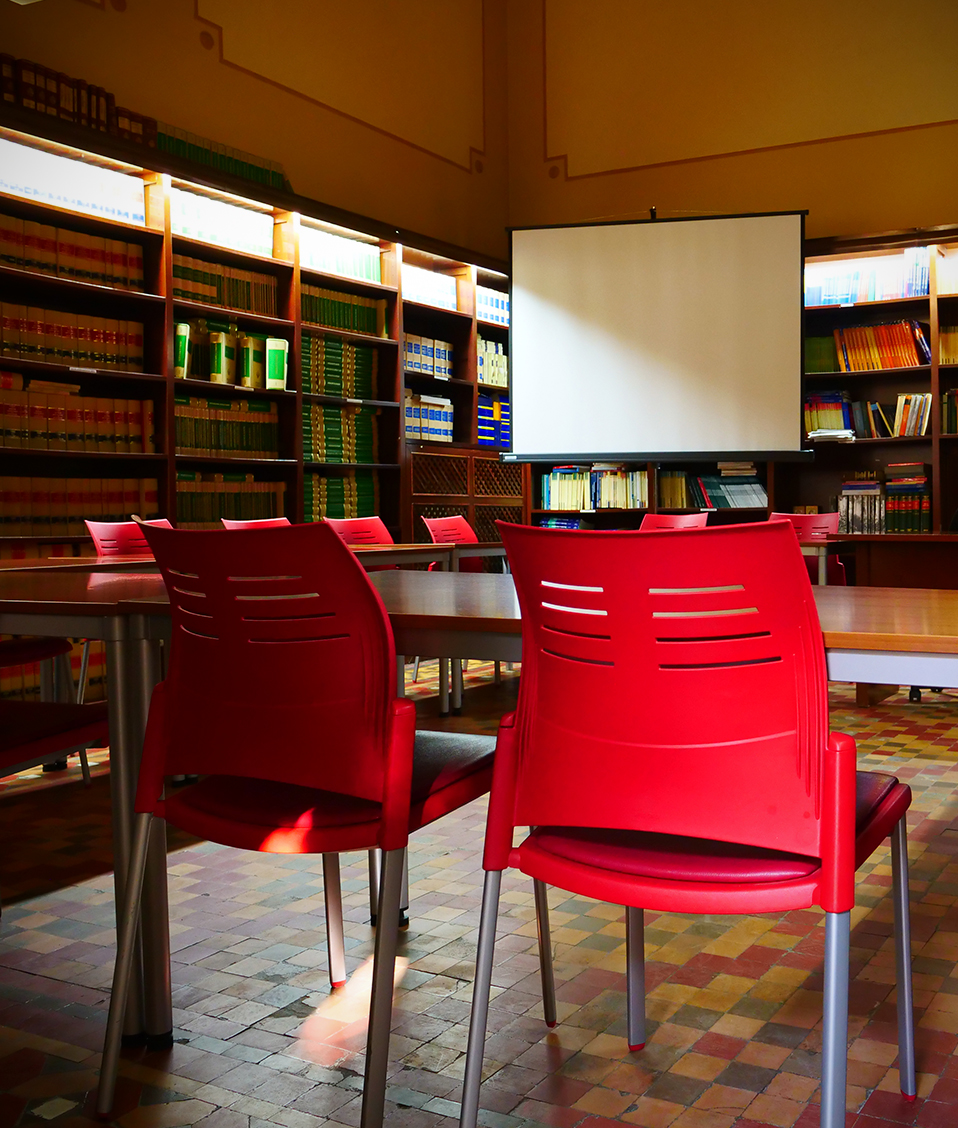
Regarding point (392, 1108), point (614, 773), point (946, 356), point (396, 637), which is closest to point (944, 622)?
point (614, 773)

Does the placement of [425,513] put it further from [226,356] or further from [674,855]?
[674,855]

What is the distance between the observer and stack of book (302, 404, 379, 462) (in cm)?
611

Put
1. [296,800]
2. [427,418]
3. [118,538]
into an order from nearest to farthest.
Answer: [296,800] < [118,538] < [427,418]

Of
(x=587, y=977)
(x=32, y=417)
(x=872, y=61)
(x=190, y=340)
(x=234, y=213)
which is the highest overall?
(x=872, y=61)

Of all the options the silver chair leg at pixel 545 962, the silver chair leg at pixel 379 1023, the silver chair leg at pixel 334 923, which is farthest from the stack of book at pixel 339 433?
the silver chair leg at pixel 379 1023

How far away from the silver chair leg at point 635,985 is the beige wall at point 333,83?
15.7 feet

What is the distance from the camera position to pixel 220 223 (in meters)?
5.43

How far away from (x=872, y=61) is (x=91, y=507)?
5.74 m

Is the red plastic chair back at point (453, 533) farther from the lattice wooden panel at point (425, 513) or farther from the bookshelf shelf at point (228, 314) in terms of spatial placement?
the bookshelf shelf at point (228, 314)

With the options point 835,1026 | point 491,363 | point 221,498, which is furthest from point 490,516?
point 835,1026

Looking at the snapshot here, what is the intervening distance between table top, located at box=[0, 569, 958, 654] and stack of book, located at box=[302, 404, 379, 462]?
380cm

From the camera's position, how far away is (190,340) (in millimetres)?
5328

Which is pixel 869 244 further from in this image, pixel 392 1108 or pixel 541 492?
pixel 392 1108

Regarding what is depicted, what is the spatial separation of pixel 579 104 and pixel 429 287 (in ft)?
7.34
